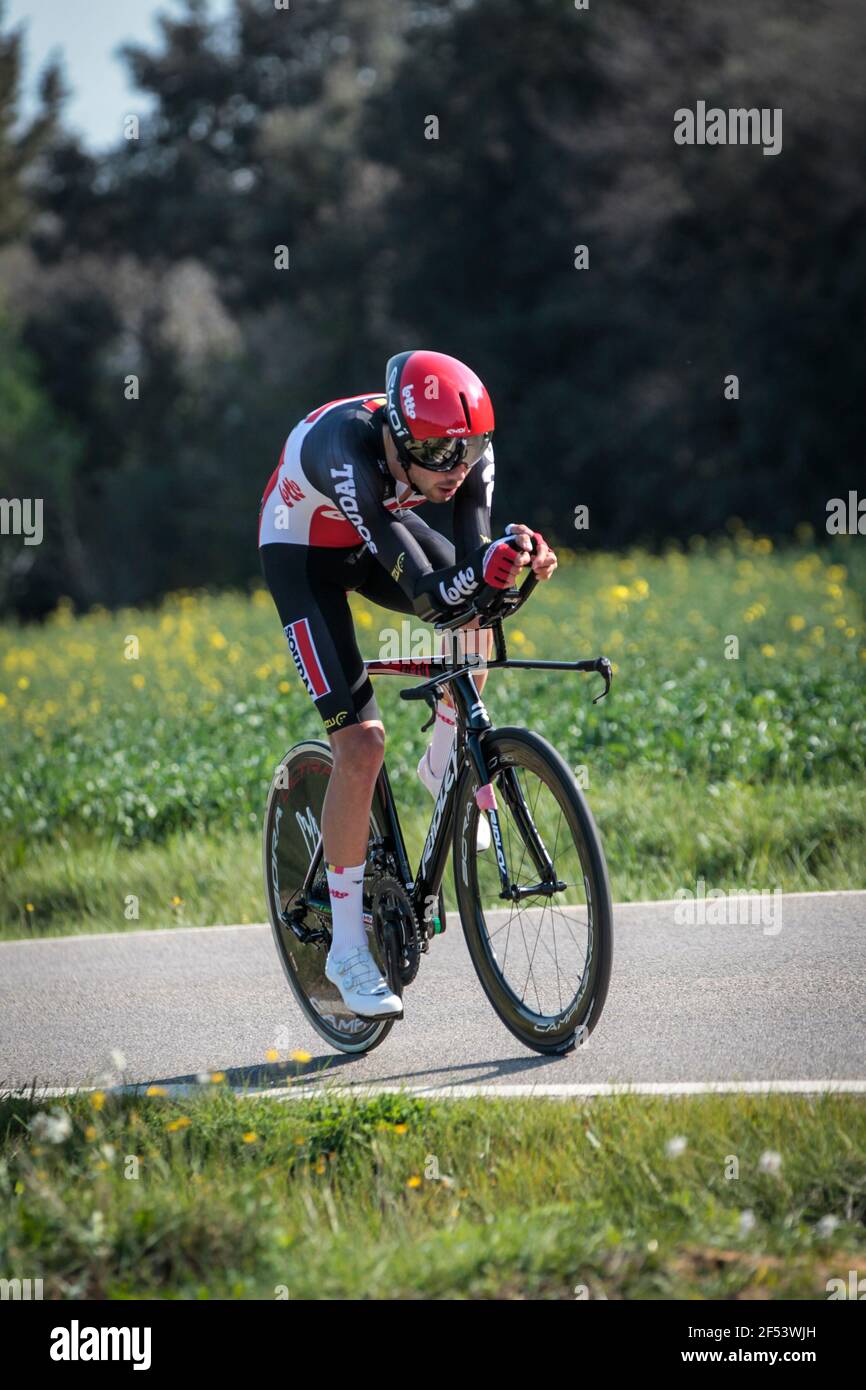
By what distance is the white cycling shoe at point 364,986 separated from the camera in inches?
203

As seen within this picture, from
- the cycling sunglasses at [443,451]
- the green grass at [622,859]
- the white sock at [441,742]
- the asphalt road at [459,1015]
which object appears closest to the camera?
the cycling sunglasses at [443,451]

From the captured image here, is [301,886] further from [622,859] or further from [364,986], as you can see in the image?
[622,859]

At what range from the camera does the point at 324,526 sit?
17.8 ft

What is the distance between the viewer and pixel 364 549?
18.0 ft

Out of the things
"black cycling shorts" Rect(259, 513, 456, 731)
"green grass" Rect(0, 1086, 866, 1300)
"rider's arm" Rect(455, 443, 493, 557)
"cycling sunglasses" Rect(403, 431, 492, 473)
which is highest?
"cycling sunglasses" Rect(403, 431, 492, 473)

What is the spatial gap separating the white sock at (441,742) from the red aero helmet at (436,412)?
34.1 inches

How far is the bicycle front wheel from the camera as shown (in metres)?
4.74

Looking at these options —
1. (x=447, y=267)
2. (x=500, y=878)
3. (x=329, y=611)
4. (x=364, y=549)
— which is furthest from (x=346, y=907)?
(x=447, y=267)

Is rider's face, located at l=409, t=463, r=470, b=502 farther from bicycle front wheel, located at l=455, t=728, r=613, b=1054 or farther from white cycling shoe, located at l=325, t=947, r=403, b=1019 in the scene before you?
white cycling shoe, located at l=325, t=947, r=403, b=1019

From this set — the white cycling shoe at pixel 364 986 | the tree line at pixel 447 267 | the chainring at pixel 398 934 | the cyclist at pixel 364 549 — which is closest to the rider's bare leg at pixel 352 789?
the cyclist at pixel 364 549

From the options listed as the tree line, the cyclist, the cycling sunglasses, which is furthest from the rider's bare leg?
the tree line

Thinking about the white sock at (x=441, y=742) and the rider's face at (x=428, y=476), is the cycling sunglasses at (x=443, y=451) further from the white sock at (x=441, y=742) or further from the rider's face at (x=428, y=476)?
the white sock at (x=441, y=742)

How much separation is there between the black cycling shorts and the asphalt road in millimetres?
1201

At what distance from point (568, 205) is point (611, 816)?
1214 inches
